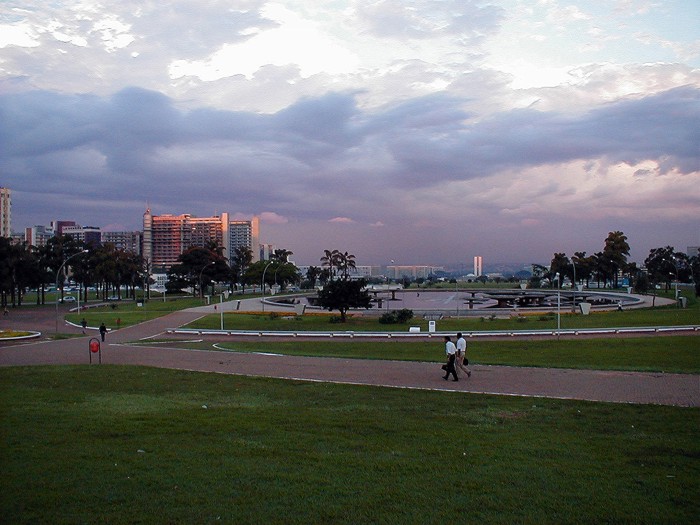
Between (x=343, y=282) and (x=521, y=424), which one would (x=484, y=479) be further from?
(x=343, y=282)

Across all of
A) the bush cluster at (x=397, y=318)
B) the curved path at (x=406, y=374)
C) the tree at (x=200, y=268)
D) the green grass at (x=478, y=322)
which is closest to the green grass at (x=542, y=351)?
the curved path at (x=406, y=374)

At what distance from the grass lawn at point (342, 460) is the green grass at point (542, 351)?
1028cm

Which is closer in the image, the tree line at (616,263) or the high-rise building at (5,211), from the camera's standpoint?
the tree line at (616,263)

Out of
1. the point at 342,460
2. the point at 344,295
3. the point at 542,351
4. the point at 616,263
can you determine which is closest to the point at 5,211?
the point at 344,295

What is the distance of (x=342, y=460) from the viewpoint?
826 centimetres

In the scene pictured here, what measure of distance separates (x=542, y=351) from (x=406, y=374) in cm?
1112

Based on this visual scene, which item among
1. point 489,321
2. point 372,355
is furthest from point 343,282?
point 372,355

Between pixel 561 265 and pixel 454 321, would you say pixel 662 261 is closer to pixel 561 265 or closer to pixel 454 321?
pixel 561 265

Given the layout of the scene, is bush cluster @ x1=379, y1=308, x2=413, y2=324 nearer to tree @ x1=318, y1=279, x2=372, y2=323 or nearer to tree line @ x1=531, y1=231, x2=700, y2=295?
tree @ x1=318, y1=279, x2=372, y2=323

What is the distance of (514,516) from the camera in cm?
621

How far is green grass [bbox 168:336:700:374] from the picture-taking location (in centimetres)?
2266

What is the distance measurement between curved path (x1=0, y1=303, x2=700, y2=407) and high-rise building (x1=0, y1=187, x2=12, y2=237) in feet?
380

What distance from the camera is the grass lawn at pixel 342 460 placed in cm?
630

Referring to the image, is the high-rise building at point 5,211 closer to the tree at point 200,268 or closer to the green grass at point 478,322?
the tree at point 200,268
